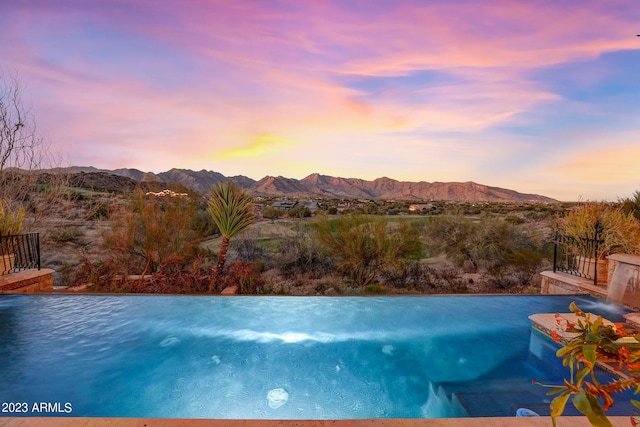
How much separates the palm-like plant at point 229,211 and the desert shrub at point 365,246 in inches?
81.2

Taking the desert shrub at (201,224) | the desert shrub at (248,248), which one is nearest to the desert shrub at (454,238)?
the desert shrub at (248,248)

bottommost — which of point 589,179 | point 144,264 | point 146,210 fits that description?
point 144,264

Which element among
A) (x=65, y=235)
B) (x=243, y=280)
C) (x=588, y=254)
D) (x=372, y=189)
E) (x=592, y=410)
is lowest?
(x=243, y=280)

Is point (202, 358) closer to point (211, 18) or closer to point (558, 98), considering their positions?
point (211, 18)

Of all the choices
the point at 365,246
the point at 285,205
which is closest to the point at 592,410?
the point at 365,246

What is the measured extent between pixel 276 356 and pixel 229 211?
4.53 meters

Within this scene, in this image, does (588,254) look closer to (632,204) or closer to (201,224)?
(632,204)

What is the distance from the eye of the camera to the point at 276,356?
5.02m

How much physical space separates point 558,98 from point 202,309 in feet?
40.1

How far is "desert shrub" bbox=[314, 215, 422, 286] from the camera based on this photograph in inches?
355

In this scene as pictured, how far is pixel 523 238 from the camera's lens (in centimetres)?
1058

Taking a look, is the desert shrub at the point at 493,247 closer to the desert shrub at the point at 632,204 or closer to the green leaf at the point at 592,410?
the desert shrub at the point at 632,204

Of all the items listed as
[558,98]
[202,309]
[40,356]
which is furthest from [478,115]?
[40,356]

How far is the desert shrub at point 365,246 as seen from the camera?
9008 mm
